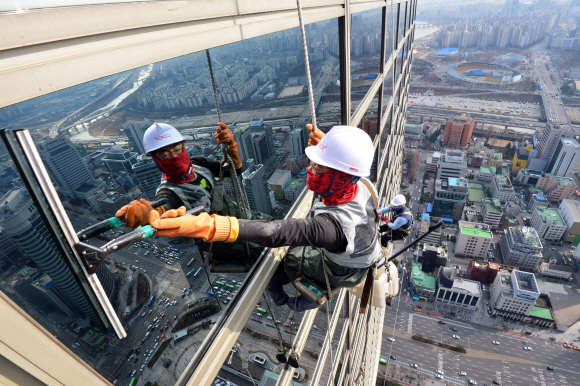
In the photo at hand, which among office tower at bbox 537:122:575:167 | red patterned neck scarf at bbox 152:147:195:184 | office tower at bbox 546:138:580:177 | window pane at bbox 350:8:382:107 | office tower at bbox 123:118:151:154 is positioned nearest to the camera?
office tower at bbox 123:118:151:154

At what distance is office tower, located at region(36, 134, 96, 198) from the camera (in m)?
1.10

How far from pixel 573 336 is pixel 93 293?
35.4 metres

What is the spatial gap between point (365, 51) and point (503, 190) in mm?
37741

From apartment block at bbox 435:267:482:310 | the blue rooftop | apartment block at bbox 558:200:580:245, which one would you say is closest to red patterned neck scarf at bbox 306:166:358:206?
apartment block at bbox 435:267:482:310

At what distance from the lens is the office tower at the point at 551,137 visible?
125 feet

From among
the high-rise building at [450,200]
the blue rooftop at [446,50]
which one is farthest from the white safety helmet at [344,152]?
the blue rooftop at [446,50]

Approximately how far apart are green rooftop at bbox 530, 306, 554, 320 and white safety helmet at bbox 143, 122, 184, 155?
33671mm

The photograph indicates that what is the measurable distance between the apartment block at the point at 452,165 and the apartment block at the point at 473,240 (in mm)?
11213

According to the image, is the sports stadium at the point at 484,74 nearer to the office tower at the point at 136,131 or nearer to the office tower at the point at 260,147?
the office tower at the point at 260,147

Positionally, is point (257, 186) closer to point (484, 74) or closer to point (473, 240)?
point (473, 240)

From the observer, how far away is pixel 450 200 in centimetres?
3406

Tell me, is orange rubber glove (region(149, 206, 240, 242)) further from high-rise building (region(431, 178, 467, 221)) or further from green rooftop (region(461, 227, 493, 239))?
high-rise building (region(431, 178, 467, 221))

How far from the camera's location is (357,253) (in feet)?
7.75

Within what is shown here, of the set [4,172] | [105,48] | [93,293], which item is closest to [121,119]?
[105,48]
